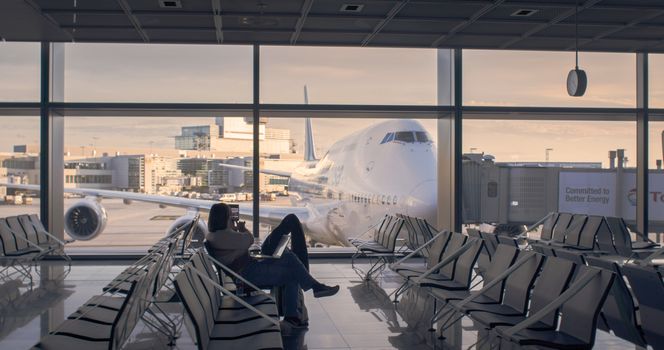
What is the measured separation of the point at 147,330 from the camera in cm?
548

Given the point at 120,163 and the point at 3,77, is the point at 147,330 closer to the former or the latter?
the point at 3,77

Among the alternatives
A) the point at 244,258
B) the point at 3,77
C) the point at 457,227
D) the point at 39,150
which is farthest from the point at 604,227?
the point at 3,77

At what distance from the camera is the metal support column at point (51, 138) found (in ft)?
33.2

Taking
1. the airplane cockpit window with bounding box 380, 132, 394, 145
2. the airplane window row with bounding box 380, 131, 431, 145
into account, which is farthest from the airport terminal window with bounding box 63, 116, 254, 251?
the airplane window row with bounding box 380, 131, 431, 145

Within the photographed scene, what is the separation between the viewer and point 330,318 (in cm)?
604

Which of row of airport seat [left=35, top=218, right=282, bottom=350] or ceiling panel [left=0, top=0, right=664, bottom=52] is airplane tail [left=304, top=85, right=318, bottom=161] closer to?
ceiling panel [left=0, top=0, right=664, bottom=52]

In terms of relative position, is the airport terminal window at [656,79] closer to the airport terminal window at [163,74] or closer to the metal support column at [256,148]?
the metal support column at [256,148]

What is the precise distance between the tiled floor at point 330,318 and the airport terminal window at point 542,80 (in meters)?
3.88

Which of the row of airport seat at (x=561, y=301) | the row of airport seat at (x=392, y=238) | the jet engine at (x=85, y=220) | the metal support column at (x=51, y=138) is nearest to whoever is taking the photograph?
the row of airport seat at (x=561, y=301)

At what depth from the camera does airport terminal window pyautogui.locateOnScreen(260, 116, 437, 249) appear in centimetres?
1106

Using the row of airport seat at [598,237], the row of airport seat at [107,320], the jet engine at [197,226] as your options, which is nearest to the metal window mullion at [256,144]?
the jet engine at [197,226]

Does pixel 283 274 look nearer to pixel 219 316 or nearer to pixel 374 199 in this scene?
pixel 219 316

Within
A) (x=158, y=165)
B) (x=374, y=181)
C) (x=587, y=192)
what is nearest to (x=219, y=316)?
(x=374, y=181)

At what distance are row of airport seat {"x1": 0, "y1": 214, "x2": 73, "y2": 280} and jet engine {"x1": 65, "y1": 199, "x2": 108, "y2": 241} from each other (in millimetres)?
2057
